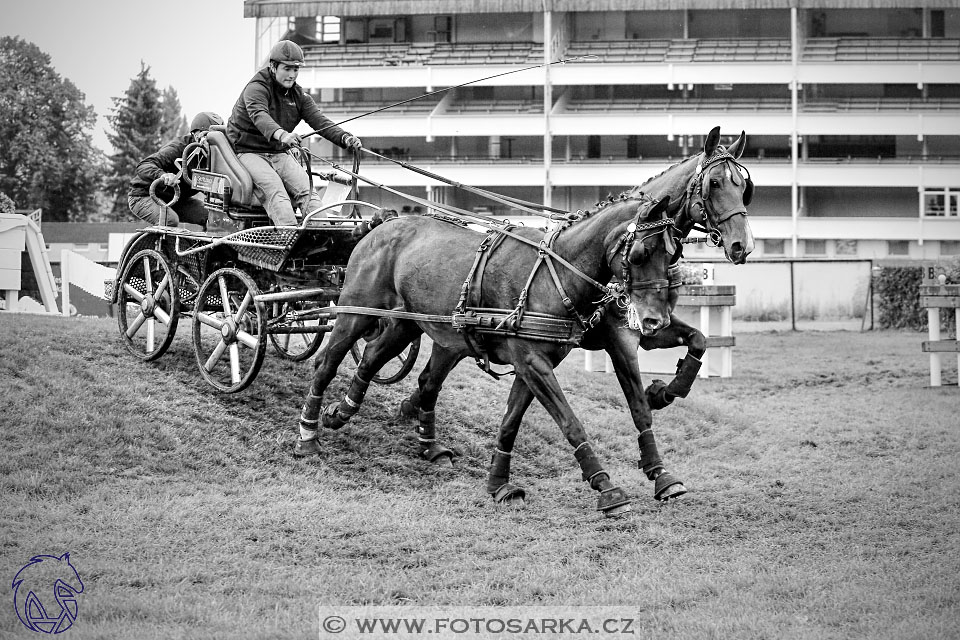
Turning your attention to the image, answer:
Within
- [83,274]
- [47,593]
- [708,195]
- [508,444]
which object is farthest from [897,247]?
[47,593]

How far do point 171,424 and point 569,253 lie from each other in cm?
361

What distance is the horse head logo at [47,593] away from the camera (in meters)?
5.27

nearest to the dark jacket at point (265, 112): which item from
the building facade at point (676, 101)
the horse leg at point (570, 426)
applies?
the horse leg at point (570, 426)

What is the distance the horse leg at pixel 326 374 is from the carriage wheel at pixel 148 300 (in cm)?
184

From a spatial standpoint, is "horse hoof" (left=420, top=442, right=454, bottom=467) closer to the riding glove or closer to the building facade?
the riding glove

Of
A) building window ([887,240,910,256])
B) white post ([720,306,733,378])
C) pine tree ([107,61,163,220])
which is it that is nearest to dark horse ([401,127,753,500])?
white post ([720,306,733,378])

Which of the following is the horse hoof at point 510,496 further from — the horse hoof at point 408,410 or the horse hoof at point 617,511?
the horse hoof at point 408,410

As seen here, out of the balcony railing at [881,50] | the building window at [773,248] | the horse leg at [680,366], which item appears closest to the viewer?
the horse leg at [680,366]

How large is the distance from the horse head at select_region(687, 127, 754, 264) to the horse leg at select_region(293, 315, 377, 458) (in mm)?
2933

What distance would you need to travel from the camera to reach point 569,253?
7.62 m

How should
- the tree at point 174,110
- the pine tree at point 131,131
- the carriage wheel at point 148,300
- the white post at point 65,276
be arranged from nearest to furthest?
the carriage wheel at point 148,300 → the white post at point 65,276 → the pine tree at point 131,131 → the tree at point 174,110

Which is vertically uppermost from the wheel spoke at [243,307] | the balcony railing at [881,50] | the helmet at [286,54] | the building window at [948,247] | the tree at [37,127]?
the balcony railing at [881,50]

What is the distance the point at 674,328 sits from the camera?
8367 mm

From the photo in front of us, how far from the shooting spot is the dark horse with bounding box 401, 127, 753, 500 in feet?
23.2
